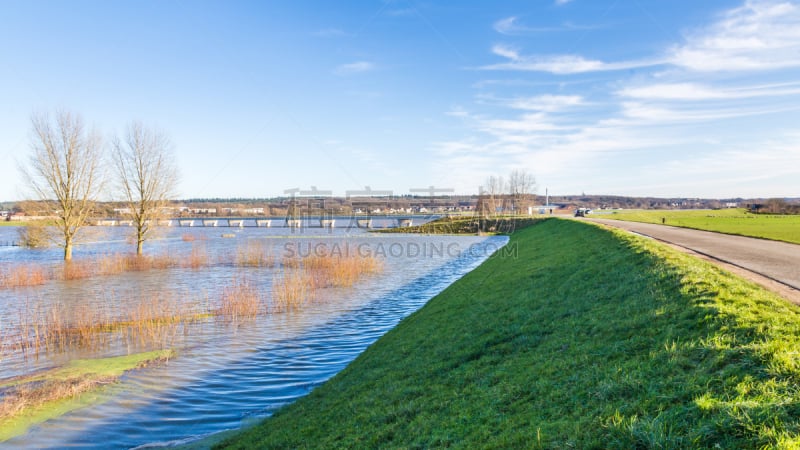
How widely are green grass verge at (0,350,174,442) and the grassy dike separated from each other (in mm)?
5034

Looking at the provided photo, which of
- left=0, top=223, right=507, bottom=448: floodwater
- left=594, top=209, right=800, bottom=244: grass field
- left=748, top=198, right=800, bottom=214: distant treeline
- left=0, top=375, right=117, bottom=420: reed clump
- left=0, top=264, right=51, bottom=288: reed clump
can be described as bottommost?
left=0, top=223, right=507, bottom=448: floodwater

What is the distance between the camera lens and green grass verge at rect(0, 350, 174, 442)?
10.0 metres

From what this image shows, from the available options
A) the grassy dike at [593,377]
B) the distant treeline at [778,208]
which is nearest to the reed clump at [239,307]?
the grassy dike at [593,377]

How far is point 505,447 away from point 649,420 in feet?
5.29

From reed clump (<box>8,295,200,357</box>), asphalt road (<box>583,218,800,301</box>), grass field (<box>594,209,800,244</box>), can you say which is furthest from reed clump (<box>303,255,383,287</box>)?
grass field (<box>594,209,800,244</box>)

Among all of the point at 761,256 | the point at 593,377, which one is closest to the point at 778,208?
the point at 761,256

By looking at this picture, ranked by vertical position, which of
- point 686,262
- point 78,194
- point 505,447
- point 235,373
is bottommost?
point 235,373

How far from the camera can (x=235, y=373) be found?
43.9 ft

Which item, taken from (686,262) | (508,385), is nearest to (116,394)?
(508,385)

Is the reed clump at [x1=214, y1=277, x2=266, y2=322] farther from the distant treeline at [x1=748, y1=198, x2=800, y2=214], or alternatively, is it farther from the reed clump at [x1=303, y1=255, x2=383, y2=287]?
the distant treeline at [x1=748, y1=198, x2=800, y2=214]

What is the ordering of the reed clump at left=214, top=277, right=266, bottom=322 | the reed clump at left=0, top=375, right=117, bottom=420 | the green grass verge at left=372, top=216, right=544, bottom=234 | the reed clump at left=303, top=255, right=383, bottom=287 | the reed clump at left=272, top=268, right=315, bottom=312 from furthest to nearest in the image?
the green grass verge at left=372, top=216, right=544, bottom=234 → the reed clump at left=303, top=255, right=383, bottom=287 → the reed clump at left=272, top=268, right=315, bottom=312 → the reed clump at left=214, top=277, right=266, bottom=322 → the reed clump at left=0, top=375, right=117, bottom=420

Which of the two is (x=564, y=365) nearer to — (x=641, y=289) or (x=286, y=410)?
(x=641, y=289)

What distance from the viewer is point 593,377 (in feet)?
21.0

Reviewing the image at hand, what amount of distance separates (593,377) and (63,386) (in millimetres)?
13223
